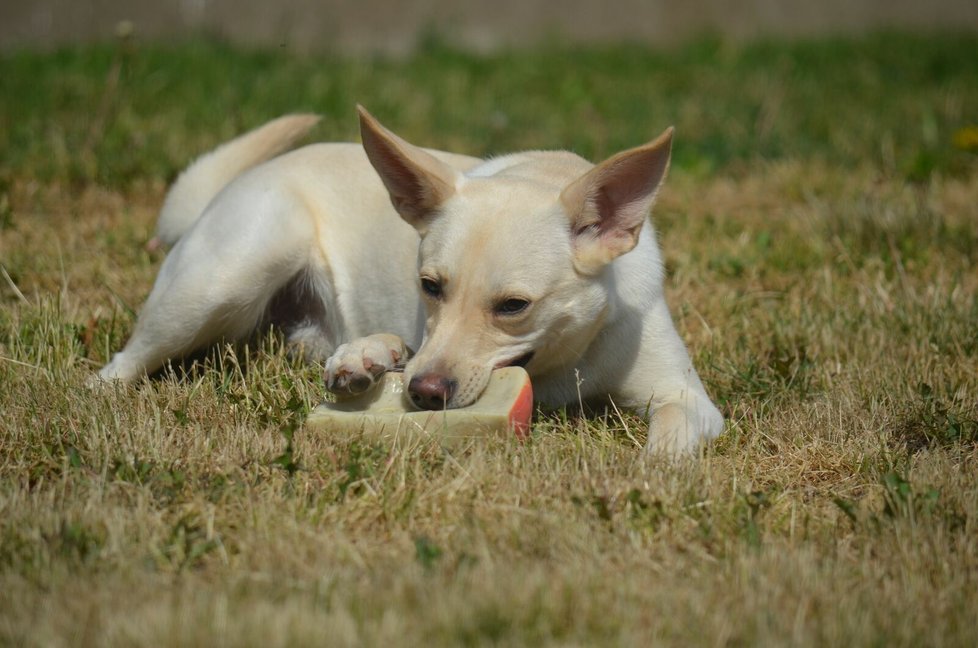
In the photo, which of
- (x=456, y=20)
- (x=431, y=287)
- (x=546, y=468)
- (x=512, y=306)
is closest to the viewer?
(x=546, y=468)

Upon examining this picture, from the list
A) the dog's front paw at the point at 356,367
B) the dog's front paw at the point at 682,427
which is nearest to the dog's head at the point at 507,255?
the dog's front paw at the point at 356,367

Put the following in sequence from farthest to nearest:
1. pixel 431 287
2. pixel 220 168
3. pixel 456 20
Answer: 1. pixel 456 20
2. pixel 220 168
3. pixel 431 287

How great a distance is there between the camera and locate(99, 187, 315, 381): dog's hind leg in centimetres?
381

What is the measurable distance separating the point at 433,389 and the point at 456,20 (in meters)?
8.48

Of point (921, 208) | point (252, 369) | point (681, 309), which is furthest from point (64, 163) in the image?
point (921, 208)

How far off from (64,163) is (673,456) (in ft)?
13.5

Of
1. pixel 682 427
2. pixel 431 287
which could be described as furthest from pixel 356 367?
pixel 682 427

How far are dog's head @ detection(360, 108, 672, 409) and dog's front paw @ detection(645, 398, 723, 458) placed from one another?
33 centimetres

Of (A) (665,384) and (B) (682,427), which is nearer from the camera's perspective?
(B) (682,427)

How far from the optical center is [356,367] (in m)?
3.26

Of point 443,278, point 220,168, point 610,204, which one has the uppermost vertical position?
point 610,204

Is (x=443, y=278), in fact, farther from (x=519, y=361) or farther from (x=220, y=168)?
(x=220, y=168)

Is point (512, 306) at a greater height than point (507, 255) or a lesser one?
lesser

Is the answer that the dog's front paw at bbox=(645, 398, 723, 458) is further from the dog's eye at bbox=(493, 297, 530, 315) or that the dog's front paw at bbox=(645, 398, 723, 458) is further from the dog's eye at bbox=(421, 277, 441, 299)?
the dog's eye at bbox=(421, 277, 441, 299)
